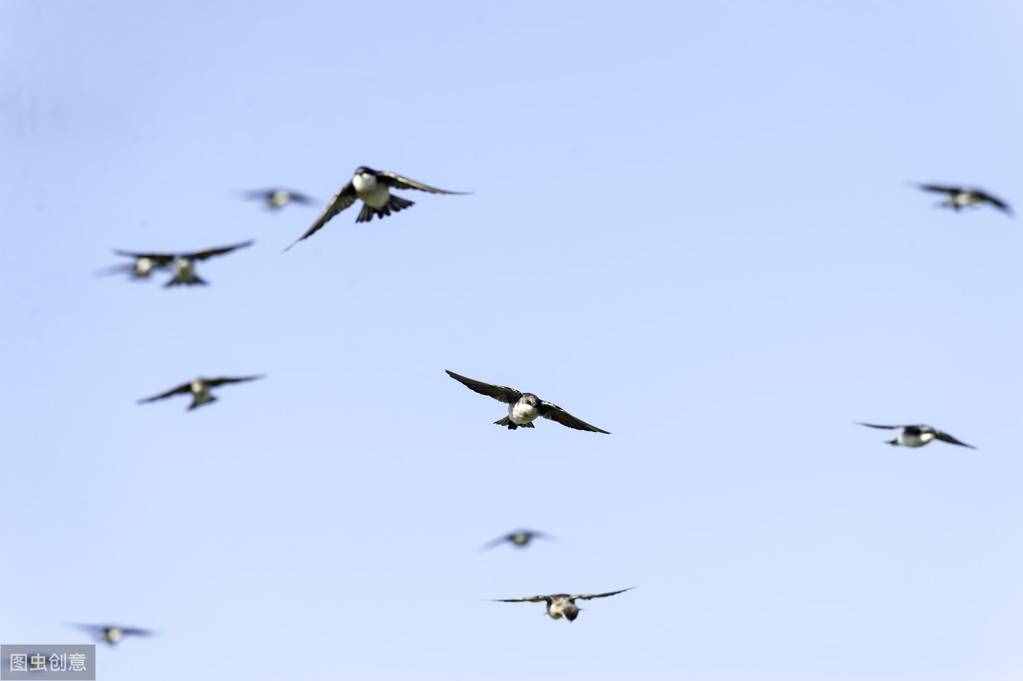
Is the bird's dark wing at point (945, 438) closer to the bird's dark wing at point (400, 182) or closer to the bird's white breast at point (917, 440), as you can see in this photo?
the bird's white breast at point (917, 440)

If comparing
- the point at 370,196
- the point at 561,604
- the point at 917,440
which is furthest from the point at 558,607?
the point at 917,440

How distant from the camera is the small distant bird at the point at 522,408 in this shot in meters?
45.9

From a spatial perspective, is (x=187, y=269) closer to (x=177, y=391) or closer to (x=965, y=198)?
(x=177, y=391)

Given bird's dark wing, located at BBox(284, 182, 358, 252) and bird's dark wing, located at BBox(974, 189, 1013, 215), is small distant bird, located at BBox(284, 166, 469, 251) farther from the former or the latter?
bird's dark wing, located at BBox(974, 189, 1013, 215)

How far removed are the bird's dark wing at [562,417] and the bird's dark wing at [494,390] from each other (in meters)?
0.78

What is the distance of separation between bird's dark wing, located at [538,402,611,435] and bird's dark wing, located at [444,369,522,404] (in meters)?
0.78

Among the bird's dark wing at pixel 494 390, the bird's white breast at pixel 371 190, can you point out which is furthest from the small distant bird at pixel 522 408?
the bird's white breast at pixel 371 190

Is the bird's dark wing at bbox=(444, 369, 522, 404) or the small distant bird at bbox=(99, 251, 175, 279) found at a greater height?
the small distant bird at bbox=(99, 251, 175, 279)

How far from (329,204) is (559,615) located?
13500 mm

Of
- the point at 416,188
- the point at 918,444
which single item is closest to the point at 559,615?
the point at 416,188

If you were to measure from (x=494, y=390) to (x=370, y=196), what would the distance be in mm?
7814

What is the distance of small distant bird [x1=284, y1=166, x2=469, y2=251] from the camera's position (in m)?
50.1

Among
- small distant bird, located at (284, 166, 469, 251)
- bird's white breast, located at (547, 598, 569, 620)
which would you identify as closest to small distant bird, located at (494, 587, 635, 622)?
bird's white breast, located at (547, 598, 569, 620)

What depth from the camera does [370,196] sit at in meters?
50.7
